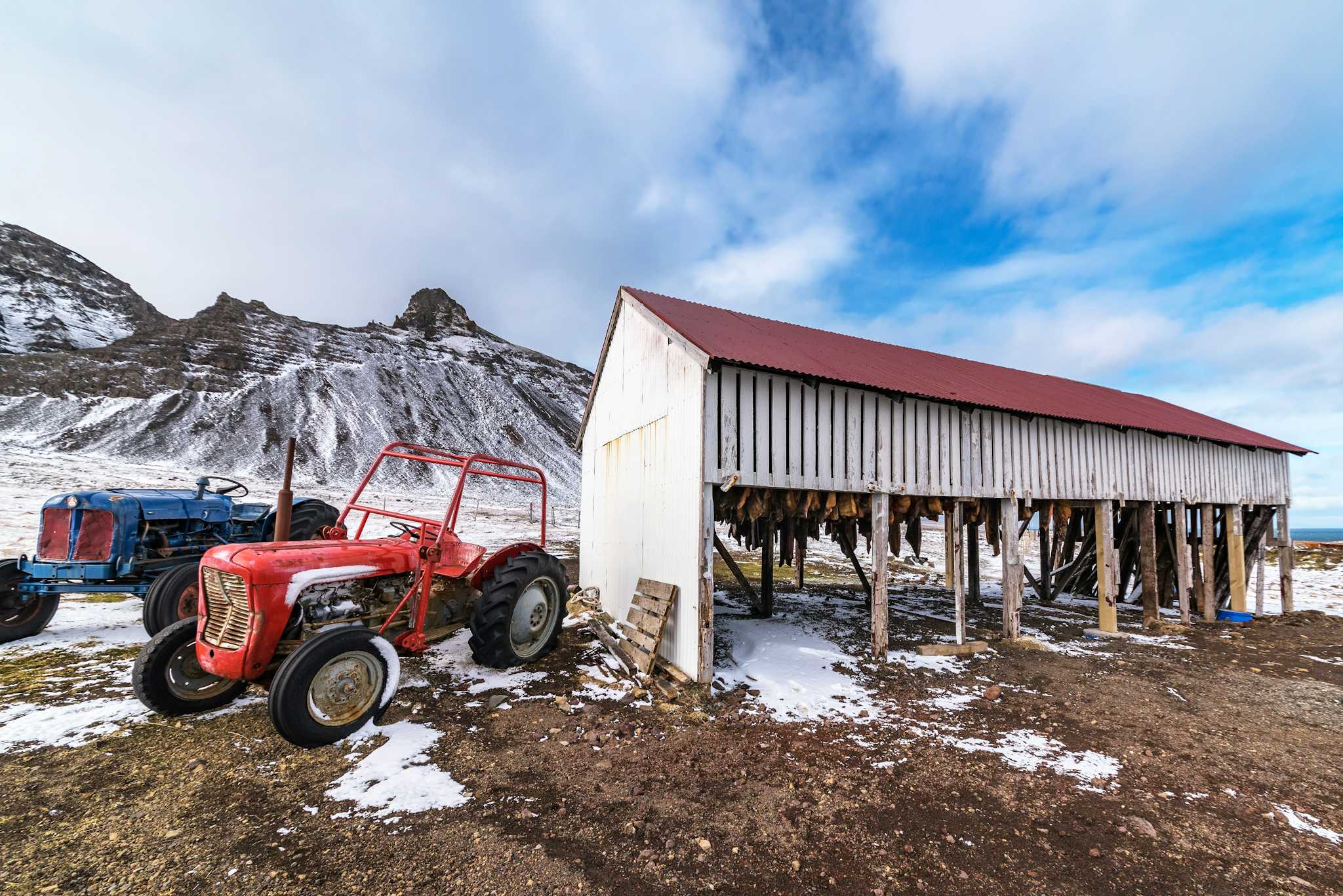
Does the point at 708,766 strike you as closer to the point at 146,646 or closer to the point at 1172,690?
the point at 146,646

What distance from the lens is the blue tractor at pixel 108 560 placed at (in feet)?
24.0

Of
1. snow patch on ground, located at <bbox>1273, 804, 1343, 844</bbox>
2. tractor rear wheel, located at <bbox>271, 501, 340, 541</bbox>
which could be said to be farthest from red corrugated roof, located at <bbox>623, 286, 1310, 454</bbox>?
tractor rear wheel, located at <bbox>271, 501, 340, 541</bbox>

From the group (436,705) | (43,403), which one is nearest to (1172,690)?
(436,705)

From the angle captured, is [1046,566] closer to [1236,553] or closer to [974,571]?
[974,571]

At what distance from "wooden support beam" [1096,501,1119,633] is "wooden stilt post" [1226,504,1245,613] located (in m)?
6.41

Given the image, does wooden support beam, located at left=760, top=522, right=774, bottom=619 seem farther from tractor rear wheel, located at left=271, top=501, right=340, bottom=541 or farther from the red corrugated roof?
tractor rear wheel, located at left=271, top=501, right=340, bottom=541

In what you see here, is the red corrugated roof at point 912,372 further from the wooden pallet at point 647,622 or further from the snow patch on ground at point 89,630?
the snow patch on ground at point 89,630

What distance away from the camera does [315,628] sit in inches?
217

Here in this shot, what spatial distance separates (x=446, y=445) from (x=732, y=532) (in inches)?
2084

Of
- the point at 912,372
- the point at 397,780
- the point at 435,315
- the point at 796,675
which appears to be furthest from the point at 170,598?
the point at 435,315

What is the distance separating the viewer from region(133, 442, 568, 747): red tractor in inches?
189

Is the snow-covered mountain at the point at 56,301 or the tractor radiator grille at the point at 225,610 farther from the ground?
the snow-covered mountain at the point at 56,301

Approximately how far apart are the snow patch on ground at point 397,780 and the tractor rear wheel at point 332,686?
0.31 meters

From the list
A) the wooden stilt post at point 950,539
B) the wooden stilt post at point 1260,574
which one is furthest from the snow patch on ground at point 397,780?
the wooden stilt post at point 1260,574
